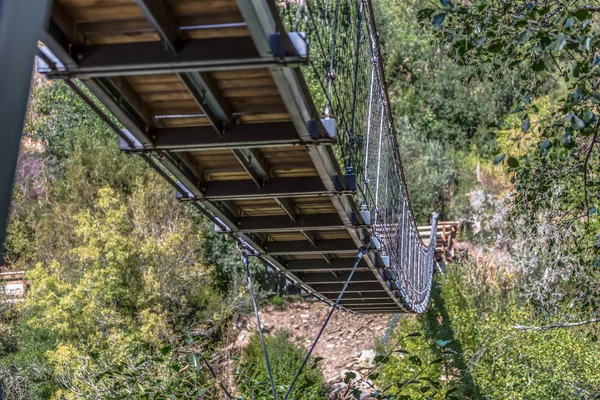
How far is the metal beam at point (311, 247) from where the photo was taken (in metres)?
5.34

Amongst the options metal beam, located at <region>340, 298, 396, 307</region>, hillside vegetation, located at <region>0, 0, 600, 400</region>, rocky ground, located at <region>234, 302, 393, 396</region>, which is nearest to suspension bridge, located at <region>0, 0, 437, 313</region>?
metal beam, located at <region>340, 298, 396, 307</region>

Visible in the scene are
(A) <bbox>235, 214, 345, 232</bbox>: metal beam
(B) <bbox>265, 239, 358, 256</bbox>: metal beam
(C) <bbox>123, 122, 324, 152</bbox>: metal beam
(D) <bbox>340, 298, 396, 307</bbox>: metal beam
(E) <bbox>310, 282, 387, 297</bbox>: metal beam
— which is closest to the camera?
(C) <bbox>123, 122, 324, 152</bbox>: metal beam

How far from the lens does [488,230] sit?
18.0m

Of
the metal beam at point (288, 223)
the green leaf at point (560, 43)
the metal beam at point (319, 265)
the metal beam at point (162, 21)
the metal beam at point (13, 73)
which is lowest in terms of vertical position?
the metal beam at point (13, 73)

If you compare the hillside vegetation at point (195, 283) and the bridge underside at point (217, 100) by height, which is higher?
the hillside vegetation at point (195, 283)

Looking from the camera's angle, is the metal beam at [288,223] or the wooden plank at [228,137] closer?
the wooden plank at [228,137]

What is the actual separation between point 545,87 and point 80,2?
798 inches

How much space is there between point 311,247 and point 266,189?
53.7 inches

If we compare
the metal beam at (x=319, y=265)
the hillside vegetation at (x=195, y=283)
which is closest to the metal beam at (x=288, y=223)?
the metal beam at (x=319, y=265)

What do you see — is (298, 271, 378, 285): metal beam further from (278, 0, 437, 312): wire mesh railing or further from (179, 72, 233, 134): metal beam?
(179, 72, 233, 134): metal beam

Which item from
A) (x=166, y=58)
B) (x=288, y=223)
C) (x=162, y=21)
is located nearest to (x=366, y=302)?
(x=288, y=223)

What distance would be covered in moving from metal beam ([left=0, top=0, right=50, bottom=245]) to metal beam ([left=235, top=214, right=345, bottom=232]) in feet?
12.2

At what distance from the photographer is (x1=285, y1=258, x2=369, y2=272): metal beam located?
6113 millimetres

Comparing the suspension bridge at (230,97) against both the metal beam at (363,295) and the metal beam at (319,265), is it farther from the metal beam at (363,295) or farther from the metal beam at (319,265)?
the metal beam at (363,295)
